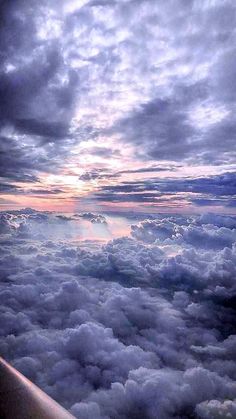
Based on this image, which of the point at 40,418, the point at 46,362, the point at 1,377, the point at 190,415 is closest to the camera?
the point at 40,418

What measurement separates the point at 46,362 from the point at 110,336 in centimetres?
3358

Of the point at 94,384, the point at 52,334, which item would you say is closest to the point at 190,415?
the point at 94,384

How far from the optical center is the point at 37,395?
4.14 meters

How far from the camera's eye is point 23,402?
12.7 feet

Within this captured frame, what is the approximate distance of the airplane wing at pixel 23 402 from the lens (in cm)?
364

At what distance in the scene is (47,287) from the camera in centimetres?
19900

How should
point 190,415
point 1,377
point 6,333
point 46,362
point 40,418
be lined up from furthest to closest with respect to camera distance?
point 6,333 < point 46,362 < point 190,415 < point 1,377 < point 40,418

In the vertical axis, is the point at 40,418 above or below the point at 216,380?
above

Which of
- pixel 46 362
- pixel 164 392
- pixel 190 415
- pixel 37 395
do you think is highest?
pixel 37 395

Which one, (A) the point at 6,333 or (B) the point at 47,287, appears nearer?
(A) the point at 6,333

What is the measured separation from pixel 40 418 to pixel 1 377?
119 centimetres

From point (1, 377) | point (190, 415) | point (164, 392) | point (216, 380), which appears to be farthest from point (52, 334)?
point (1, 377)

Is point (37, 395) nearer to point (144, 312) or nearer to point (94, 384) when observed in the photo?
point (94, 384)

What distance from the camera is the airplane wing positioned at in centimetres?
364
